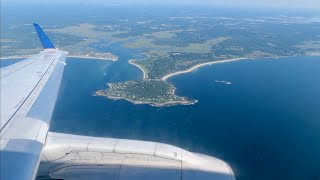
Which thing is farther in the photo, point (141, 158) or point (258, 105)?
point (258, 105)

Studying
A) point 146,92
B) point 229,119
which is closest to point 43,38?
point 229,119

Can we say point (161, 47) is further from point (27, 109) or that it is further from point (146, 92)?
point (27, 109)

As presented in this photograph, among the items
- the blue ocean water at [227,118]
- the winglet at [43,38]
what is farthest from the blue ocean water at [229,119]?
the winglet at [43,38]

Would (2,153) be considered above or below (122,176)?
above

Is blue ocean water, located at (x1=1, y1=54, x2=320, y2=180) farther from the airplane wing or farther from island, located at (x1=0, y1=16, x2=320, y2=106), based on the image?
the airplane wing

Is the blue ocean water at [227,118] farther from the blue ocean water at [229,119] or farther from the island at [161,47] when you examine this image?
the island at [161,47]

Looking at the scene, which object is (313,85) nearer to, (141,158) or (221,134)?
(221,134)

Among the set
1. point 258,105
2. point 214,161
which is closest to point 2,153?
point 214,161
